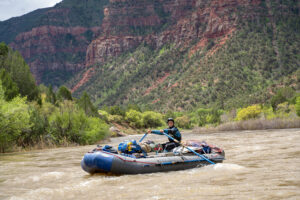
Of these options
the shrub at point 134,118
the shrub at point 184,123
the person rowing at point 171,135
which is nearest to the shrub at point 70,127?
the person rowing at point 171,135

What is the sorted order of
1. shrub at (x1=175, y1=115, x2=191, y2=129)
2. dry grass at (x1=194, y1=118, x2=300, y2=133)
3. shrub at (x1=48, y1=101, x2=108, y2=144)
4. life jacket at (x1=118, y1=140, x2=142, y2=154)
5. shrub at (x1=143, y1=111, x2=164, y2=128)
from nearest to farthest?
1. life jacket at (x1=118, y1=140, x2=142, y2=154)
2. shrub at (x1=48, y1=101, x2=108, y2=144)
3. dry grass at (x1=194, y1=118, x2=300, y2=133)
4. shrub at (x1=175, y1=115, x2=191, y2=129)
5. shrub at (x1=143, y1=111, x2=164, y2=128)

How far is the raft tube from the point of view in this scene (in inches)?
486

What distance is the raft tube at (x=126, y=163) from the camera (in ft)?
40.5

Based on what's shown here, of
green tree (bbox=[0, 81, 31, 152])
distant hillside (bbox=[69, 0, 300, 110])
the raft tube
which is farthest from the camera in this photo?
distant hillside (bbox=[69, 0, 300, 110])

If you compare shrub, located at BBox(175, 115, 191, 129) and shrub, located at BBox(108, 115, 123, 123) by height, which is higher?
shrub, located at BBox(108, 115, 123, 123)

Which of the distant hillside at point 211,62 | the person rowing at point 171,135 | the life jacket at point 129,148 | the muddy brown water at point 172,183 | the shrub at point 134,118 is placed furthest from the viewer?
the distant hillside at point 211,62

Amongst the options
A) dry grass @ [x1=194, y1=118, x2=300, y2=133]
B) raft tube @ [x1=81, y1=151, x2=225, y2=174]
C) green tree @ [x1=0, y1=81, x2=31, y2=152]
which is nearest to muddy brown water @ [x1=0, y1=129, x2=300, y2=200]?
raft tube @ [x1=81, y1=151, x2=225, y2=174]

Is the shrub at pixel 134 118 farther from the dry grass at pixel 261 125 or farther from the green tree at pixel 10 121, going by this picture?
the green tree at pixel 10 121

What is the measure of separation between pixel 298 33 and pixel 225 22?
34.5 metres

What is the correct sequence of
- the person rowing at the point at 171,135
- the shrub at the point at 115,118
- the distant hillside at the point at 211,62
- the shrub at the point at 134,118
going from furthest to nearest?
the distant hillside at the point at 211,62 < the shrub at the point at 134,118 < the shrub at the point at 115,118 < the person rowing at the point at 171,135

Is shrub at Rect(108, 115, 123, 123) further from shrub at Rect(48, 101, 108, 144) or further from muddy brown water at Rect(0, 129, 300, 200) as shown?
muddy brown water at Rect(0, 129, 300, 200)

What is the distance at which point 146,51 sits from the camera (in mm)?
170750

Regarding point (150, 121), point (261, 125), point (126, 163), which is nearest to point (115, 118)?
point (150, 121)

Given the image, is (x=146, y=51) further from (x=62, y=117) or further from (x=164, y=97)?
(x=62, y=117)
